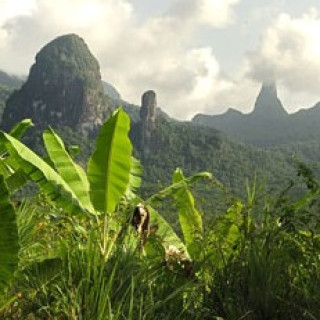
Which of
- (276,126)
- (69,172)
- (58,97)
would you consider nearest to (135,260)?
(69,172)

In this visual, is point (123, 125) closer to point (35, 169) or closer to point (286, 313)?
point (35, 169)

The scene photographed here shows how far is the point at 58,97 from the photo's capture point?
128 metres

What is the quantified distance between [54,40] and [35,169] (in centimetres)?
14956

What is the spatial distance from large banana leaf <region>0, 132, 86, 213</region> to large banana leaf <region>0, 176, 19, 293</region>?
996 mm

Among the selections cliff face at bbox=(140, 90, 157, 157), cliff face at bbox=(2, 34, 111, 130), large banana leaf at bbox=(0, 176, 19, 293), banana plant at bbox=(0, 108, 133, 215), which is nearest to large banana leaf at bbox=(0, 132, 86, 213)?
banana plant at bbox=(0, 108, 133, 215)

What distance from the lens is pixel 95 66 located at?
14625 cm

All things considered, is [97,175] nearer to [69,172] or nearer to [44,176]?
[69,172]

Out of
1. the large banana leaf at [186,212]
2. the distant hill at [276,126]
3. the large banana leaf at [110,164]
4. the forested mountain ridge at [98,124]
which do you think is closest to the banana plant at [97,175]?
the large banana leaf at [110,164]

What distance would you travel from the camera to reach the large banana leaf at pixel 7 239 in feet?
11.9

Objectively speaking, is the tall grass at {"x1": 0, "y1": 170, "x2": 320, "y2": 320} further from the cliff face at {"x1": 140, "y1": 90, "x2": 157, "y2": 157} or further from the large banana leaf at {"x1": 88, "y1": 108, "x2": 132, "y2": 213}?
the cliff face at {"x1": 140, "y1": 90, "x2": 157, "y2": 157}

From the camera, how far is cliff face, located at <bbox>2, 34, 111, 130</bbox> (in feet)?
405

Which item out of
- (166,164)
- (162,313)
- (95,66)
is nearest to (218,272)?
(162,313)

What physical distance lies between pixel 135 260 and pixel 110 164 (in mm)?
1260

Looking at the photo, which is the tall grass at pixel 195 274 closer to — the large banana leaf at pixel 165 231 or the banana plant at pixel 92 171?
the banana plant at pixel 92 171
